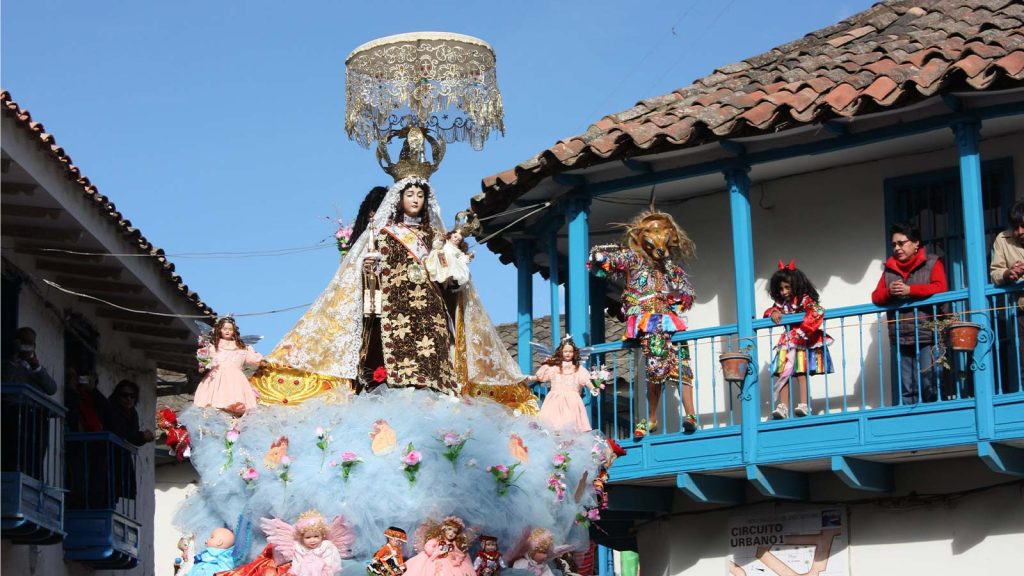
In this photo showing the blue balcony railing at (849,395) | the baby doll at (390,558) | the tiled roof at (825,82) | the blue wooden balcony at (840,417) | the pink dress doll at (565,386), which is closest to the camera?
the baby doll at (390,558)

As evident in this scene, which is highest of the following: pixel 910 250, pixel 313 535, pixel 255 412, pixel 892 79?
pixel 892 79

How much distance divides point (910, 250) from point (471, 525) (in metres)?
4.86

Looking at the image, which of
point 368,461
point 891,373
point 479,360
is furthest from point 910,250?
point 368,461

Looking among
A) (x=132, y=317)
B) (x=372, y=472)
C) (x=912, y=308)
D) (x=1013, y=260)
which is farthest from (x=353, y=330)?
(x=132, y=317)

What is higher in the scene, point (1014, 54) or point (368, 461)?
point (1014, 54)

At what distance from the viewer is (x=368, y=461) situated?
1595 centimetres

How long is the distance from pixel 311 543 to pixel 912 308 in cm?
575

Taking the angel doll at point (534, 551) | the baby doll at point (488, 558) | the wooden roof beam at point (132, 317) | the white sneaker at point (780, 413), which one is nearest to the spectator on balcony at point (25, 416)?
the wooden roof beam at point (132, 317)

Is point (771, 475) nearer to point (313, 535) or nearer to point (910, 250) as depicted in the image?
point (910, 250)

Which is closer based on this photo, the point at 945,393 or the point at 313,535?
the point at 313,535

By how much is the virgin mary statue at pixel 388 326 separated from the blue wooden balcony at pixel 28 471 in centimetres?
232

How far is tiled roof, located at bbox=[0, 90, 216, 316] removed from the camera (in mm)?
17203

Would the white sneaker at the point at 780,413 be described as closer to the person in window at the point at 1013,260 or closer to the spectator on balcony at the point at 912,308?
the spectator on balcony at the point at 912,308

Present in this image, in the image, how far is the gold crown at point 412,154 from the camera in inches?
712
